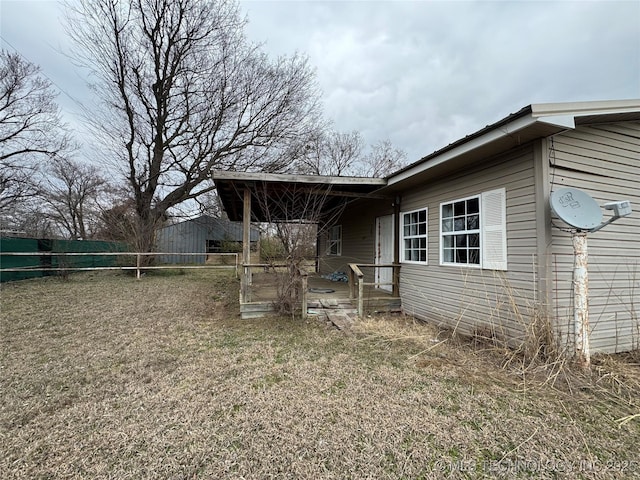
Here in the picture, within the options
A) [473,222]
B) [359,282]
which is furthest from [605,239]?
[359,282]

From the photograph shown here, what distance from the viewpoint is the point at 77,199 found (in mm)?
25594

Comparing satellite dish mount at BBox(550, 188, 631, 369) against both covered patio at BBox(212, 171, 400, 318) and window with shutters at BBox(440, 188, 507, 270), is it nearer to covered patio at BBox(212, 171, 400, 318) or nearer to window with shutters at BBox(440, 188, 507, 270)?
window with shutters at BBox(440, 188, 507, 270)

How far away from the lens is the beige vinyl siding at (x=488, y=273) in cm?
371

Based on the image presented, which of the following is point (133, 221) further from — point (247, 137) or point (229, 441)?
point (229, 441)

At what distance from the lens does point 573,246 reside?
3.41 metres

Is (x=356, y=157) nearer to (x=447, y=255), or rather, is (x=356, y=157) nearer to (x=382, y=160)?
(x=382, y=160)

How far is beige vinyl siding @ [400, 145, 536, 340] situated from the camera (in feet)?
12.2

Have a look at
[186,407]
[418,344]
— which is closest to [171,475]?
[186,407]

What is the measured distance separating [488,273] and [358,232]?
5.25m

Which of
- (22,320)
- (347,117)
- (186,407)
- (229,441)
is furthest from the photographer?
(347,117)

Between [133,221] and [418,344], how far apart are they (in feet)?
43.1

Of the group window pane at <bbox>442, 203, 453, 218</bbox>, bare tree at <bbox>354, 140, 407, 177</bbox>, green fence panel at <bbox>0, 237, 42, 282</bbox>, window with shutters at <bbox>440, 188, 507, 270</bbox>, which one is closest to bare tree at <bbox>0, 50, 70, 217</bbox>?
green fence panel at <bbox>0, 237, 42, 282</bbox>

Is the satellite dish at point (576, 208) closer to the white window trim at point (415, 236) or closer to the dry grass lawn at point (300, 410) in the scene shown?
the dry grass lawn at point (300, 410)

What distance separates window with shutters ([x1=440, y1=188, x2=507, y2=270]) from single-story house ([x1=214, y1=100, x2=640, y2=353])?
0.6 inches
